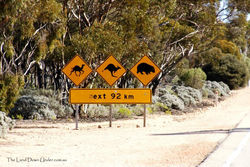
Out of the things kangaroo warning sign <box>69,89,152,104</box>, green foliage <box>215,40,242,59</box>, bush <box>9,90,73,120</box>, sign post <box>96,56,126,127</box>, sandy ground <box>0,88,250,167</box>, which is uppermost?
green foliage <box>215,40,242,59</box>

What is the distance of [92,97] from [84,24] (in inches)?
265

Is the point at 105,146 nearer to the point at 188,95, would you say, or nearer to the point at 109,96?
the point at 109,96

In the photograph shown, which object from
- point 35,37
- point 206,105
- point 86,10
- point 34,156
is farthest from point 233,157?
point 206,105

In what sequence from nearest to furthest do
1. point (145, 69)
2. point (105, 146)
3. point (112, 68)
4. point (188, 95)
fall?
point (105, 146), point (112, 68), point (145, 69), point (188, 95)

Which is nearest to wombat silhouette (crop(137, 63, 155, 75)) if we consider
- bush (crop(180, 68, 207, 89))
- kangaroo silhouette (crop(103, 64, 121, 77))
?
kangaroo silhouette (crop(103, 64, 121, 77))

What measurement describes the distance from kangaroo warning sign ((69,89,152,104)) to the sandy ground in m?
0.97

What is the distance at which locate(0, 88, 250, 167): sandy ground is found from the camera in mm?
9727

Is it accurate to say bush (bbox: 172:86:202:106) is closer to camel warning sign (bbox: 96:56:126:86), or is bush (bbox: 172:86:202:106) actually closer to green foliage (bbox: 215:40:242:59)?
camel warning sign (bbox: 96:56:126:86)

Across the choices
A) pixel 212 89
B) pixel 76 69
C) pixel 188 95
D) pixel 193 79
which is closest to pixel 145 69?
pixel 76 69

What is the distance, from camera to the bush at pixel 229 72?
46156mm

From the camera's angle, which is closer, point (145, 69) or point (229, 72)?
point (145, 69)

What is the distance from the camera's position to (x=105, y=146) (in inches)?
479

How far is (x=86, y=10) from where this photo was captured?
2297 centimetres

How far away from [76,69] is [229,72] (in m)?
33.2
